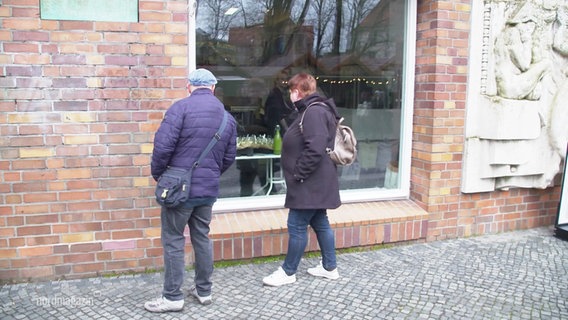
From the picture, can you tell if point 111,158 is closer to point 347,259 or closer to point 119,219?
point 119,219

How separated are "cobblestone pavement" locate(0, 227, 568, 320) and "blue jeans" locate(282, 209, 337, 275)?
0.17 metres

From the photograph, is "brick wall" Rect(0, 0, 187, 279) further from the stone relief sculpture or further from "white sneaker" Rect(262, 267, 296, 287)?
the stone relief sculpture

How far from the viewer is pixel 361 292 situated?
147 inches

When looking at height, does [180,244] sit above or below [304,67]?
below

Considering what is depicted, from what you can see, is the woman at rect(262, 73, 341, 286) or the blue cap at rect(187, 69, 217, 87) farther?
the woman at rect(262, 73, 341, 286)

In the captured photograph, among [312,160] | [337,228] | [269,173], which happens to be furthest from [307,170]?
[269,173]

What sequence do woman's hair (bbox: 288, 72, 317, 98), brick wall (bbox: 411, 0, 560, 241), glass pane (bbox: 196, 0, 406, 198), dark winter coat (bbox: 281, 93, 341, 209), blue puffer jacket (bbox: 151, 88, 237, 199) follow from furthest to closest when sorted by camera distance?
glass pane (bbox: 196, 0, 406, 198) → brick wall (bbox: 411, 0, 560, 241) → woman's hair (bbox: 288, 72, 317, 98) → dark winter coat (bbox: 281, 93, 341, 209) → blue puffer jacket (bbox: 151, 88, 237, 199)

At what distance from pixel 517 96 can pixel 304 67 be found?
8.61ft

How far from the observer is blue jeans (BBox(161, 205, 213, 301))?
328cm

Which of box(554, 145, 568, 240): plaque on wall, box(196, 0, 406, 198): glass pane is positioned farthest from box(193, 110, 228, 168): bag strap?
box(554, 145, 568, 240): plaque on wall

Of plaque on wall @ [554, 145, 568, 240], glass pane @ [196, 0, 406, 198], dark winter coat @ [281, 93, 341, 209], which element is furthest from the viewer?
glass pane @ [196, 0, 406, 198]

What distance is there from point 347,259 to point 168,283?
5.94 ft

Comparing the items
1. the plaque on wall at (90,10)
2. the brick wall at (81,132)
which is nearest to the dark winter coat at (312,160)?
the brick wall at (81,132)

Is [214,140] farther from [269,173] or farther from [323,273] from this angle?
[269,173]
